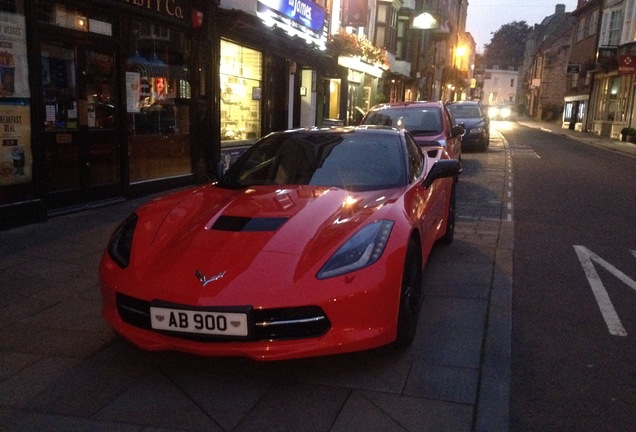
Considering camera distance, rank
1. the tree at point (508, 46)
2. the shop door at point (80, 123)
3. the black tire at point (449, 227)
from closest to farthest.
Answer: the black tire at point (449, 227)
the shop door at point (80, 123)
the tree at point (508, 46)

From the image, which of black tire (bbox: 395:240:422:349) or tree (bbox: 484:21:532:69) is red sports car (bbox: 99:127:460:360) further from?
tree (bbox: 484:21:532:69)

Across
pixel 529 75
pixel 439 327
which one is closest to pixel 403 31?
pixel 439 327

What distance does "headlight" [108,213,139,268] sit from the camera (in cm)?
352

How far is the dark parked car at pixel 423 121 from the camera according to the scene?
10.7m

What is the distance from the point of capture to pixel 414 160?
5129mm

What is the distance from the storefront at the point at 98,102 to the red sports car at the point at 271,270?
3.54m

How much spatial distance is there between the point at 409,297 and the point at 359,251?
60cm

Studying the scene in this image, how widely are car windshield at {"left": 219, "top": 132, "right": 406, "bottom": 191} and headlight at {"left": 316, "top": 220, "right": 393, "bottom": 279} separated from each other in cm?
89

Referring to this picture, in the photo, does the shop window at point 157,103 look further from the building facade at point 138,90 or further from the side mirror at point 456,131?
the side mirror at point 456,131

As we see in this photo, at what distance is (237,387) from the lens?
3.24 m

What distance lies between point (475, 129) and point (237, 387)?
16.7 meters

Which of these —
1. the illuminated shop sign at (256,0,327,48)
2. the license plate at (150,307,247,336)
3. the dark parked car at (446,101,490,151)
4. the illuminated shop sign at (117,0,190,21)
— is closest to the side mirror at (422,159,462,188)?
the license plate at (150,307,247,336)

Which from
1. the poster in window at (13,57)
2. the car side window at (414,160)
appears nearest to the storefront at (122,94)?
the poster in window at (13,57)

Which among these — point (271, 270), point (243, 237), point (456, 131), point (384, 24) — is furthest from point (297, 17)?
point (384, 24)
